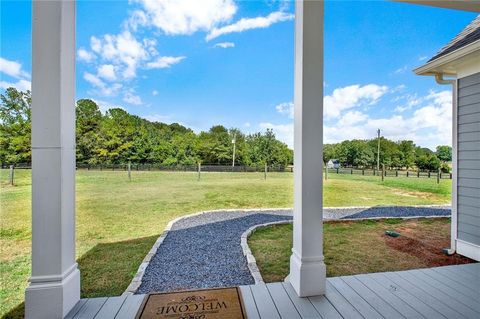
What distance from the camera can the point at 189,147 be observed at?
28.0 feet

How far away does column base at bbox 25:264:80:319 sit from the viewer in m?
1.23

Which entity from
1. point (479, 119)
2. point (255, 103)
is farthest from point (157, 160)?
point (479, 119)

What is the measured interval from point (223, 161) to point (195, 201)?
3430 mm

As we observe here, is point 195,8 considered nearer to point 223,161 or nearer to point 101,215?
point 101,215

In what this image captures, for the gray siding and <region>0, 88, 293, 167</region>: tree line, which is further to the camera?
<region>0, 88, 293, 167</region>: tree line

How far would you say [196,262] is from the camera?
2.41 m

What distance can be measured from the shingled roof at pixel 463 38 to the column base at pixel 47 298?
3720 millimetres

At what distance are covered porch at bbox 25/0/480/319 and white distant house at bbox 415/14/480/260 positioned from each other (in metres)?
0.88

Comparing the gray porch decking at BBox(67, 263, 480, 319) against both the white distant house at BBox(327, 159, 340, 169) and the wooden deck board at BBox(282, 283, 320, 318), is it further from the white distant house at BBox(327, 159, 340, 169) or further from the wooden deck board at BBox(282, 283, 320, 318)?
the white distant house at BBox(327, 159, 340, 169)

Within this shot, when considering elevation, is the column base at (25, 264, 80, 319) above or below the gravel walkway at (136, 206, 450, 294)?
above

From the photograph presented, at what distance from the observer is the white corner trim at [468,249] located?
7.40 feet

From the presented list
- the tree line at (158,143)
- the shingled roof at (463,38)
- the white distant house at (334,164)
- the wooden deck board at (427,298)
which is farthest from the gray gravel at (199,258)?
the white distant house at (334,164)

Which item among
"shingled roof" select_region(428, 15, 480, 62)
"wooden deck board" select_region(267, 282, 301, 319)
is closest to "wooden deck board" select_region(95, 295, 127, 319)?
"wooden deck board" select_region(267, 282, 301, 319)

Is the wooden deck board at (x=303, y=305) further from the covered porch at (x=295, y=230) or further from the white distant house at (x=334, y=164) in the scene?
the white distant house at (x=334, y=164)
